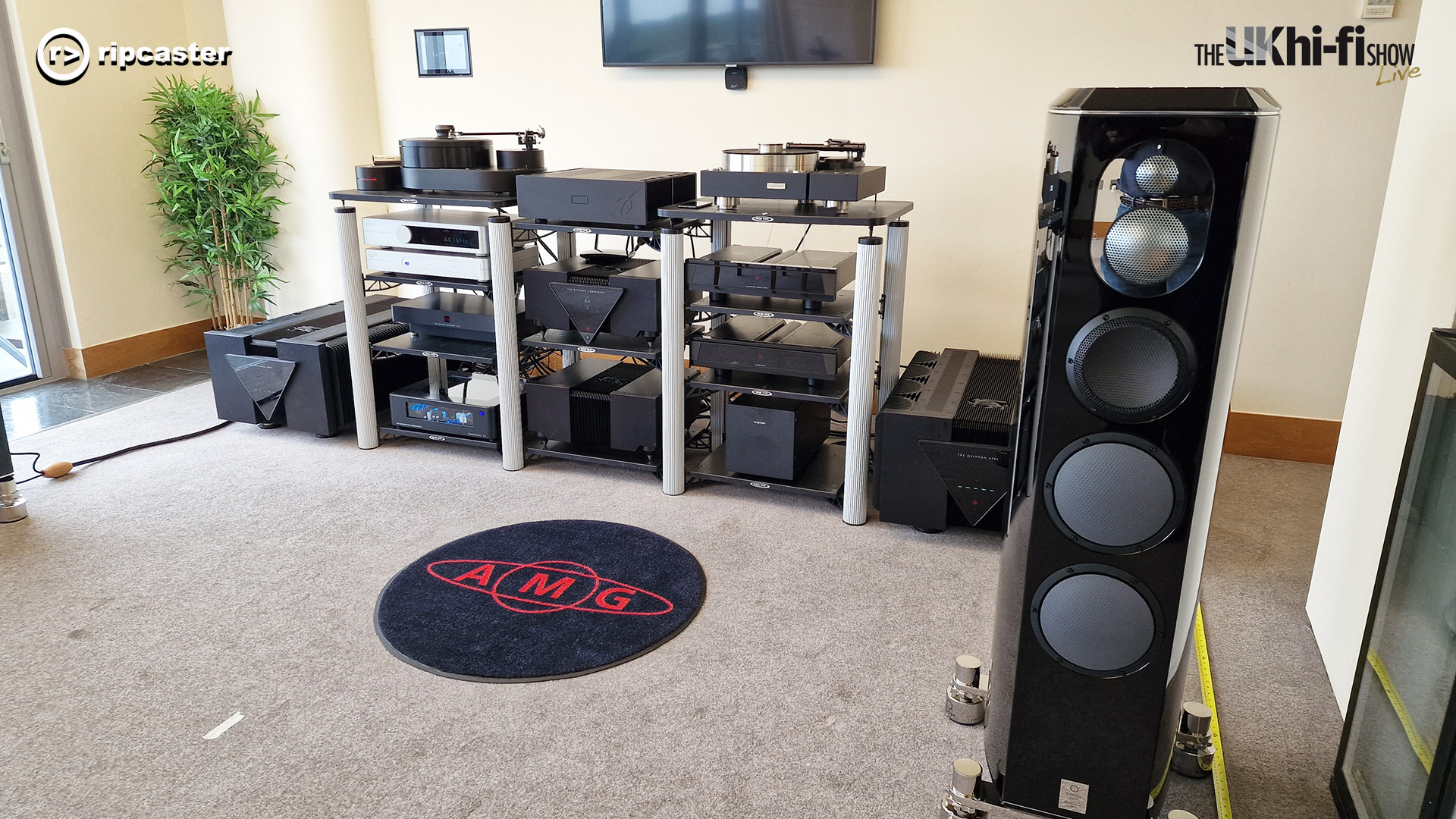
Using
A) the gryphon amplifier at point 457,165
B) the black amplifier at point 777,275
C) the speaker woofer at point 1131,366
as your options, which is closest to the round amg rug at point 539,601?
the black amplifier at point 777,275

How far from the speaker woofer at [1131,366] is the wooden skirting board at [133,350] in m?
4.35

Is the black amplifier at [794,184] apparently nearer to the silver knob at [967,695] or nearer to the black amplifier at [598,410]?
the black amplifier at [598,410]

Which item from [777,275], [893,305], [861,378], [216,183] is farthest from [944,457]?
[216,183]

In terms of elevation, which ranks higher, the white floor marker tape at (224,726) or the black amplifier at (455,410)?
the black amplifier at (455,410)

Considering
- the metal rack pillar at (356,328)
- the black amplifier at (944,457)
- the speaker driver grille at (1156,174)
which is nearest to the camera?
the speaker driver grille at (1156,174)

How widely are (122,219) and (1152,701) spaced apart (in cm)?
455

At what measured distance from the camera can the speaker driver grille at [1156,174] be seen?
3.91 feet

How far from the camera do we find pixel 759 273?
268 cm

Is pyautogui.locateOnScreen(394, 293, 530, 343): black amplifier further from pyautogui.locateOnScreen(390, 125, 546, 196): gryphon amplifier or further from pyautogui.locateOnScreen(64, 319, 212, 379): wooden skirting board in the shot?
pyautogui.locateOnScreen(64, 319, 212, 379): wooden skirting board

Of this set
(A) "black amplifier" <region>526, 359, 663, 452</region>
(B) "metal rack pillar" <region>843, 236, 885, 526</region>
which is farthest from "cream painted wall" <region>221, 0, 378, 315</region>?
(B) "metal rack pillar" <region>843, 236, 885, 526</region>

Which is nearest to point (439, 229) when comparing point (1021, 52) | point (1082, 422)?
point (1021, 52)

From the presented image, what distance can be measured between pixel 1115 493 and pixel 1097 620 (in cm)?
20

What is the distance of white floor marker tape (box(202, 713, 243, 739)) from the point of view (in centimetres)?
182

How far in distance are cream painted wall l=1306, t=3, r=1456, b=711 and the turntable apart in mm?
2352
